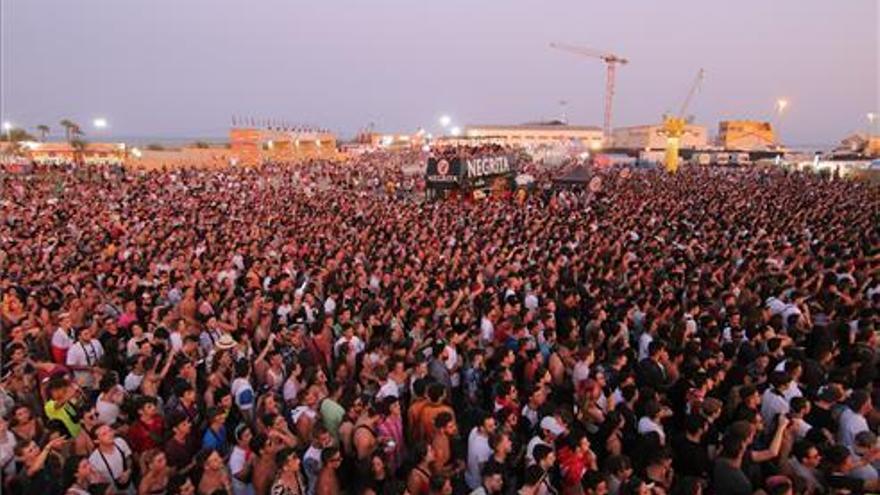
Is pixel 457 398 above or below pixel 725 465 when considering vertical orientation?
below

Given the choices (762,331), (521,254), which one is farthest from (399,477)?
(521,254)

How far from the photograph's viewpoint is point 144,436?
4.55m

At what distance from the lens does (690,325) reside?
700 cm

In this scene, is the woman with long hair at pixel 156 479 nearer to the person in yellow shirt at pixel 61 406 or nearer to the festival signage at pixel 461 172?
the person in yellow shirt at pixel 61 406

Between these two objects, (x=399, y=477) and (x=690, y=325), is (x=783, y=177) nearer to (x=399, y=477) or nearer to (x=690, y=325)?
(x=690, y=325)

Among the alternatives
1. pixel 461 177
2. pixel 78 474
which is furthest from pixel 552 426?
pixel 461 177

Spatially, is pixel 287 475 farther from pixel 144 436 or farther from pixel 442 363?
pixel 442 363

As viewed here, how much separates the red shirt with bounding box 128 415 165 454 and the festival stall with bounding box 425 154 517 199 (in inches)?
645

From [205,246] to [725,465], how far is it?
10789mm

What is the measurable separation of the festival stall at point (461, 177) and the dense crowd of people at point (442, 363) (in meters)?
6.72

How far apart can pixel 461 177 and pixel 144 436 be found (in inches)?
651

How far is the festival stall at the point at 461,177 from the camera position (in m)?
20.5

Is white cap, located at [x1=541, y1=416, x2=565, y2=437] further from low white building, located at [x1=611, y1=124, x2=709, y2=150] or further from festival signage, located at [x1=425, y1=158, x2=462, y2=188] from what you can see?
low white building, located at [x1=611, y1=124, x2=709, y2=150]

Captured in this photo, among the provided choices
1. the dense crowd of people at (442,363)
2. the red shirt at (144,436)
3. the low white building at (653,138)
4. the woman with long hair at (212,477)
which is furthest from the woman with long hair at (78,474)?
the low white building at (653,138)
